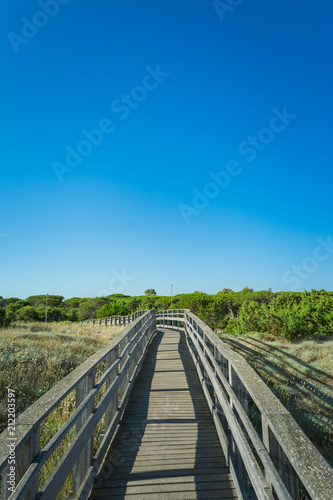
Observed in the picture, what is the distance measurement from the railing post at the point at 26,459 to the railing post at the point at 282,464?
1567 millimetres

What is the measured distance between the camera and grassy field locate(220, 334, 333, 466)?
6.31 meters

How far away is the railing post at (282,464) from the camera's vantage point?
2.30 meters

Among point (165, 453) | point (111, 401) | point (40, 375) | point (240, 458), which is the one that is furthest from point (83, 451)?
point (40, 375)

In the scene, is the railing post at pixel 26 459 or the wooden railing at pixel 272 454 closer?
the wooden railing at pixel 272 454

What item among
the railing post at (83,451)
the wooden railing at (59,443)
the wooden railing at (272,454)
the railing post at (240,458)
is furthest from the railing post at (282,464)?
the railing post at (83,451)

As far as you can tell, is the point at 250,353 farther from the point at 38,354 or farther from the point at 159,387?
the point at 38,354

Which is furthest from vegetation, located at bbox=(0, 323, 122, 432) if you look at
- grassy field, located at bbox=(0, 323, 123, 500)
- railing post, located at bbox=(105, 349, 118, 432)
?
railing post, located at bbox=(105, 349, 118, 432)

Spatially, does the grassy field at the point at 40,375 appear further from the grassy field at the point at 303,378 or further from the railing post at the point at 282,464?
the grassy field at the point at 303,378

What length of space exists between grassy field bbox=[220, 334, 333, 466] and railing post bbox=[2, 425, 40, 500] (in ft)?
16.3

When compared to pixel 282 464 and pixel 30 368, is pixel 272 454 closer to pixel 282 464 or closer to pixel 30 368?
pixel 282 464

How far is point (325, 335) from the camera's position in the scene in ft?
57.2

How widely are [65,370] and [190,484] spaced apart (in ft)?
16.9

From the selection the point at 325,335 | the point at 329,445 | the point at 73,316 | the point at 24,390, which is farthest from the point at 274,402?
the point at 73,316

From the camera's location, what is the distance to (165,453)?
4051 mm
